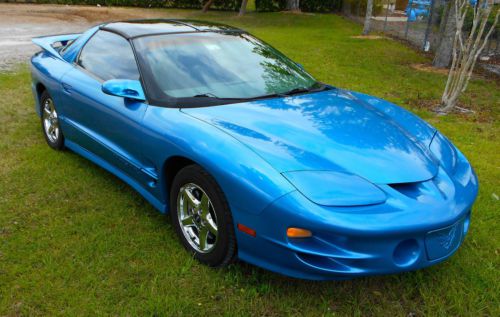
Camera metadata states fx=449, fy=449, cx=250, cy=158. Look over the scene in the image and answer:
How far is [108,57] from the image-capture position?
3760mm

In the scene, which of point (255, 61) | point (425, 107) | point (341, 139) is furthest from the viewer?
point (425, 107)

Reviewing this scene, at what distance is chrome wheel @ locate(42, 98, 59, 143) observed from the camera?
4.46m

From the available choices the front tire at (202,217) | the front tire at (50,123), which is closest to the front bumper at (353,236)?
the front tire at (202,217)

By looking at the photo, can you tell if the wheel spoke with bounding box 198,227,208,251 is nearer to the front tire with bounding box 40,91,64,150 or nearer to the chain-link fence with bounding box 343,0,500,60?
the front tire with bounding box 40,91,64,150

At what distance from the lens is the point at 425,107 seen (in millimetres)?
6707

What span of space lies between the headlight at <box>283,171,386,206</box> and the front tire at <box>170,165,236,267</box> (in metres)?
0.47

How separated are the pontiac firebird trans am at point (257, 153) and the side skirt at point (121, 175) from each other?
16mm

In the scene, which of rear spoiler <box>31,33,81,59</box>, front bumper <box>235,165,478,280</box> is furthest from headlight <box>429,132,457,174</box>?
rear spoiler <box>31,33,81,59</box>

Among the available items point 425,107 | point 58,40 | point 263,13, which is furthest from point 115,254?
point 263,13

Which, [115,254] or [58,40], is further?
[58,40]

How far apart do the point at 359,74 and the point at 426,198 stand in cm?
684

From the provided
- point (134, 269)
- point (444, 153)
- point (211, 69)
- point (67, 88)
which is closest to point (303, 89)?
point (211, 69)

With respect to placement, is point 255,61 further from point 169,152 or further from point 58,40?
point 58,40

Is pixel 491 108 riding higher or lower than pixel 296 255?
lower
